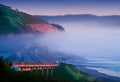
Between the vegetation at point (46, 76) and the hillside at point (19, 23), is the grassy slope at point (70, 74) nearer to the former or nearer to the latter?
the vegetation at point (46, 76)

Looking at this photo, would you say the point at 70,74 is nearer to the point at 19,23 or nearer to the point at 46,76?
the point at 46,76

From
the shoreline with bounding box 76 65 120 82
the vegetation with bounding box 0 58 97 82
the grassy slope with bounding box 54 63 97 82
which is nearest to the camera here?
the vegetation with bounding box 0 58 97 82

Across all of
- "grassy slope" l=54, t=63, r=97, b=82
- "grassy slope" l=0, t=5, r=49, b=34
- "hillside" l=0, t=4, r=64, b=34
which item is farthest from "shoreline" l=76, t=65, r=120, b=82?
"grassy slope" l=0, t=5, r=49, b=34

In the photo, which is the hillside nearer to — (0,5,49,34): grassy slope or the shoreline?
(0,5,49,34): grassy slope

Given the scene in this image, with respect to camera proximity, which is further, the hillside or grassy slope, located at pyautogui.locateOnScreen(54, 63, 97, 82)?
grassy slope, located at pyautogui.locateOnScreen(54, 63, 97, 82)

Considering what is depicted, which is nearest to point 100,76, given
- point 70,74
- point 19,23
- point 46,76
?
point 70,74

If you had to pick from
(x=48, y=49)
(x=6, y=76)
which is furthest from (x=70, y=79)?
(x=6, y=76)

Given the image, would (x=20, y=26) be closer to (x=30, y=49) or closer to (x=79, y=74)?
(x=30, y=49)

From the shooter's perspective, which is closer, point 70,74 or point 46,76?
point 46,76
